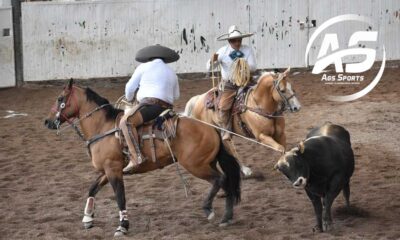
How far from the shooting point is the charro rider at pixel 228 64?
1003 cm

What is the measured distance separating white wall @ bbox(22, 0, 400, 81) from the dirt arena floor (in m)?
3.71

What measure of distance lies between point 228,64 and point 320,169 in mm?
3066

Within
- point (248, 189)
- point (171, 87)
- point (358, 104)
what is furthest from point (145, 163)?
point (358, 104)

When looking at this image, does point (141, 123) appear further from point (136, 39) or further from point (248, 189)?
point (136, 39)

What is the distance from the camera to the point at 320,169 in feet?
24.3

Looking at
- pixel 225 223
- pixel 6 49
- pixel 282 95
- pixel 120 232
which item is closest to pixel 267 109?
pixel 282 95

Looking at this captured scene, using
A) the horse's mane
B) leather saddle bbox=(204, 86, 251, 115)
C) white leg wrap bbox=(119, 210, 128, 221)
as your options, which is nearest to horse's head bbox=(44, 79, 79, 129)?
the horse's mane

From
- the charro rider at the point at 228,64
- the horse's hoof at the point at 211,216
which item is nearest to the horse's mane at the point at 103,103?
the horse's hoof at the point at 211,216

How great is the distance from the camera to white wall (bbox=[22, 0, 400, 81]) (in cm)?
1808

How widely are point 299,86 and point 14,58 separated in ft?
22.1

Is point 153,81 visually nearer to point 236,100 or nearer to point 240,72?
point 240,72

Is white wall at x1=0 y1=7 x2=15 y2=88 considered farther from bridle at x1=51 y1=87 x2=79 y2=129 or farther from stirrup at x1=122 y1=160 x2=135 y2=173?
stirrup at x1=122 y1=160 x2=135 y2=173

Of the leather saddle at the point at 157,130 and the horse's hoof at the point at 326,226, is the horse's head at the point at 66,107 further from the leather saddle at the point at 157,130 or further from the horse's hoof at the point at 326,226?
the horse's hoof at the point at 326,226

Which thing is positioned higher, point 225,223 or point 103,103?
point 103,103
